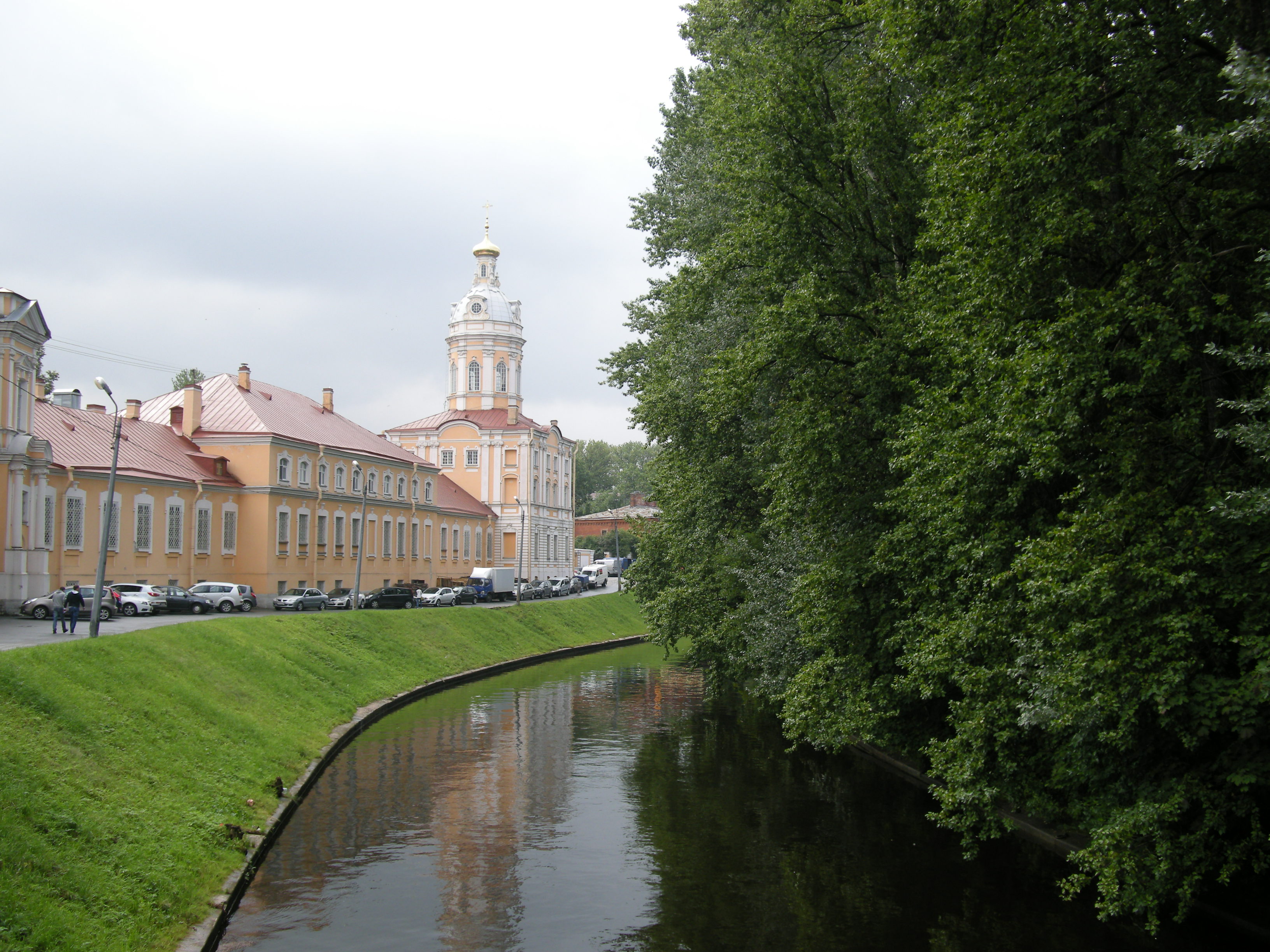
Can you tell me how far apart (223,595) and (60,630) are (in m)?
17.4

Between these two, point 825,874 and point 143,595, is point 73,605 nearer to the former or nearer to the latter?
point 143,595

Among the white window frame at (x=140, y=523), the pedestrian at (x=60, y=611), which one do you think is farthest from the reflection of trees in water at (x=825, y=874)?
the white window frame at (x=140, y=523)

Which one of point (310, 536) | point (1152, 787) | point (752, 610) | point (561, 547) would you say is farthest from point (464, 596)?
point (1152, 787)

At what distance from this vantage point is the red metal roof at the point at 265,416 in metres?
57.4

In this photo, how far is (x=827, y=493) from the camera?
60.3 ft

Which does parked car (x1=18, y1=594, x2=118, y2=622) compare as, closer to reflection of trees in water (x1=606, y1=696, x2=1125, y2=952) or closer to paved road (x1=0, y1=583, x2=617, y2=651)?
paved road (x1=0, y1=583, x2=617, y2=651)

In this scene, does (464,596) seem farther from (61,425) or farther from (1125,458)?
(1125,458)

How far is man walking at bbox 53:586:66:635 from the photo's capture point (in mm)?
29984

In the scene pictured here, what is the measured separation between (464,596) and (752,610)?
43886 millimetres

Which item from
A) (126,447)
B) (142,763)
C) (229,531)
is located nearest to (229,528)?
(229,531)

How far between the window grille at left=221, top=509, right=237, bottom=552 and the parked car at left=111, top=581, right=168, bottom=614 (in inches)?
367

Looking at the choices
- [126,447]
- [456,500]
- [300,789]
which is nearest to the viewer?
[300,789]

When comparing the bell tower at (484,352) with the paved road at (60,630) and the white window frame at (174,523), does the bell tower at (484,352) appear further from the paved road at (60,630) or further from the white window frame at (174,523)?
the paved road at (60,630)

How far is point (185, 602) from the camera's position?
148ft
